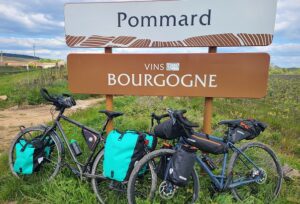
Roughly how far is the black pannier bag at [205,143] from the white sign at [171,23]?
1444 mm

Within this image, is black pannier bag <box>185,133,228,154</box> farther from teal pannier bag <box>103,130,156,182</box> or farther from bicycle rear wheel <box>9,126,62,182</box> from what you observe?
bicycle rear wheel <box>9,126,62,182</box>

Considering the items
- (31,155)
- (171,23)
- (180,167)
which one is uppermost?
(171,23)

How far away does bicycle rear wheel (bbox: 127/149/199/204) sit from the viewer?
301 centimetres

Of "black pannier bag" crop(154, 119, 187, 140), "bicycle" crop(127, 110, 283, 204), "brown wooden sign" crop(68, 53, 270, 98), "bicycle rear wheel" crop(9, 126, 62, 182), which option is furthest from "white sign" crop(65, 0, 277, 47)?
"bicycle rear wheel" crop(9, 126, 62, 182)

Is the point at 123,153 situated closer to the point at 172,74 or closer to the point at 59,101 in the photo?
the point at 59,101

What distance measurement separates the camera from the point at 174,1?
378cm

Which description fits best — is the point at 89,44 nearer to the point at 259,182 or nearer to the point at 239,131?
the point at 239,131

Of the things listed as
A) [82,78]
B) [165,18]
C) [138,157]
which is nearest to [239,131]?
[138,157]

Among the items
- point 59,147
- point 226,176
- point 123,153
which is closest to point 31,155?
point 59,147

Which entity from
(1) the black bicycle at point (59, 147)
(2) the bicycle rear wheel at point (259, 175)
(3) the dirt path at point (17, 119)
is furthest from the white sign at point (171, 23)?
(3) the dirt path at point (17, 119)

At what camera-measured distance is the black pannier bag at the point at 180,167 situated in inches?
111

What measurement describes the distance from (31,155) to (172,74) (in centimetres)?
237

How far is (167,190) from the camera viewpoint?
3.06 m

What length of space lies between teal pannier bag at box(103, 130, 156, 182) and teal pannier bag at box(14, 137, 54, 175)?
3.97 ft
